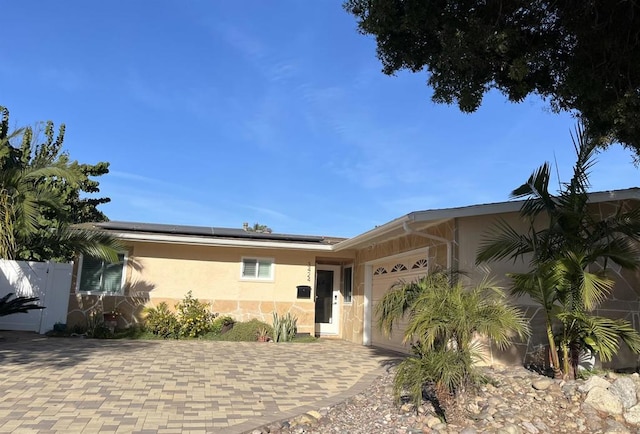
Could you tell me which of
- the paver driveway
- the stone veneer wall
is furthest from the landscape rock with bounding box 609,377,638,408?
the stone veneer wall

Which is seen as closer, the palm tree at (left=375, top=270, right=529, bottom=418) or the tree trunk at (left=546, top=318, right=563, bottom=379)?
the palm tree at (left=375, top=270, right=529, bottom=418)

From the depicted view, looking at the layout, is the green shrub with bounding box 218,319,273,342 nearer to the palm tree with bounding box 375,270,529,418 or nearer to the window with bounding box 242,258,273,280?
the window with bounding box 242,258,273,280

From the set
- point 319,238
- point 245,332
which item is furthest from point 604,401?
point 319,238

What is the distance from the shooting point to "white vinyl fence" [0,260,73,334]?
13.7m

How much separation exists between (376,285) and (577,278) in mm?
8092

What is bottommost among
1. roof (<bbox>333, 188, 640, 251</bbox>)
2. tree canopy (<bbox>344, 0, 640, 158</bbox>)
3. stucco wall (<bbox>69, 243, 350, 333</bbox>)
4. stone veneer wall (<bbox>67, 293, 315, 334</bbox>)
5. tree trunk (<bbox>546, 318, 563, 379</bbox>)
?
tree trunk (<bbox>546, 318, 563, 379</bbox>)

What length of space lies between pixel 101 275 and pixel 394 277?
30.5ft

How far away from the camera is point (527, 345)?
8945 mm

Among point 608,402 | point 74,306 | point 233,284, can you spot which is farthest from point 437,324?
point 74,306

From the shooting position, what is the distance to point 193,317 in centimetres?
1477

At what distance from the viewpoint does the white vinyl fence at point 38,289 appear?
13.7 metres

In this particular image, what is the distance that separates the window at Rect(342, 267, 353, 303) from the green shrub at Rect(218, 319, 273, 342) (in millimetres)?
3280

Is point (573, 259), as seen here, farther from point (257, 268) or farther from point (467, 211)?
point (257, 268)

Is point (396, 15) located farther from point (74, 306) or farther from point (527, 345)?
point (74, 306)
